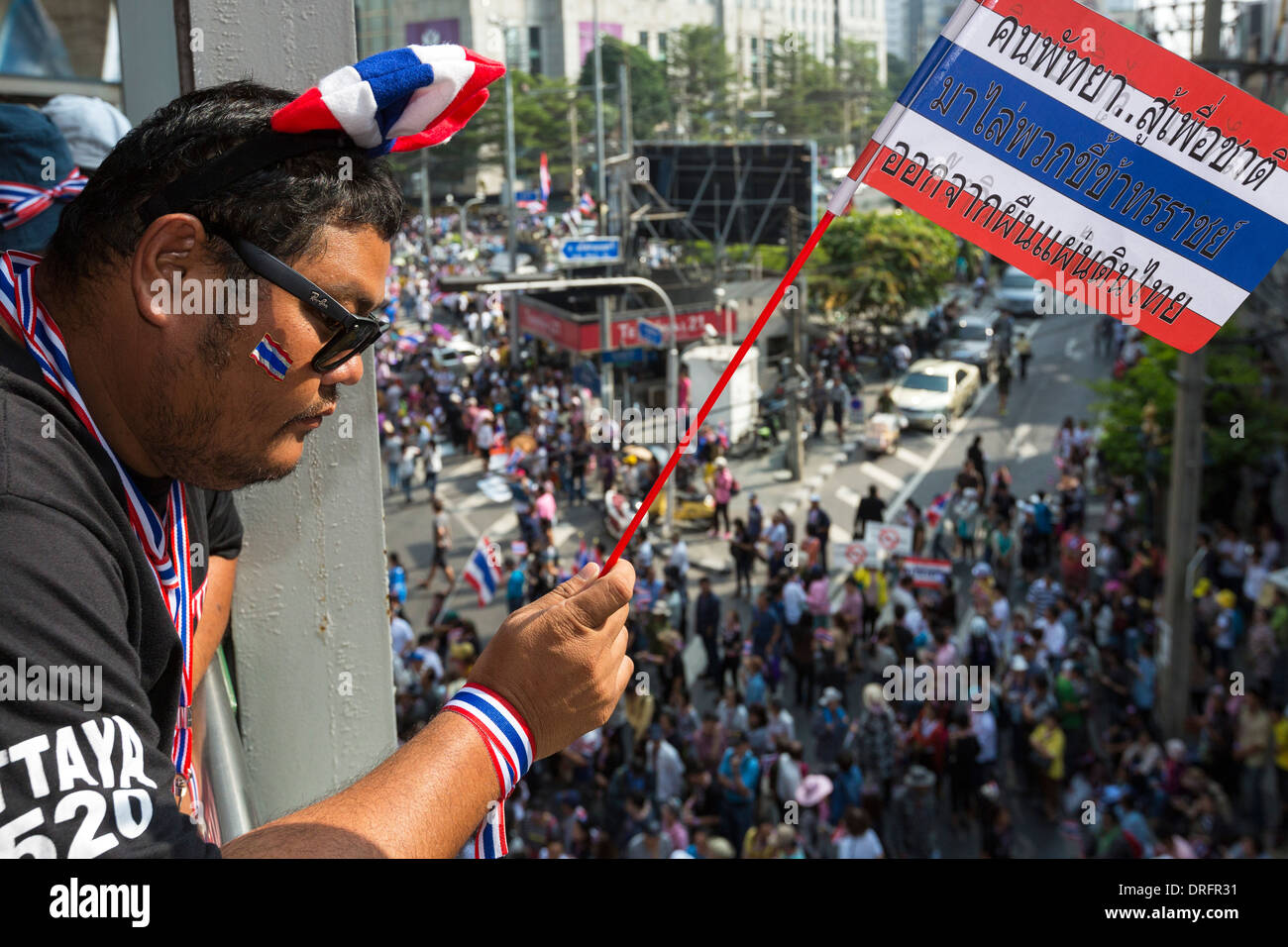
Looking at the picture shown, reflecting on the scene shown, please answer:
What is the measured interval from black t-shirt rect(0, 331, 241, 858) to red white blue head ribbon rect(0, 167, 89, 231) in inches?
37.0

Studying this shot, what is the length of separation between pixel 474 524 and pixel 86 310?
2186cm

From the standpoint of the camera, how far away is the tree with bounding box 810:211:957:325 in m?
34.8

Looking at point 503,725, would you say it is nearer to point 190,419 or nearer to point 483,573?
point 190,419

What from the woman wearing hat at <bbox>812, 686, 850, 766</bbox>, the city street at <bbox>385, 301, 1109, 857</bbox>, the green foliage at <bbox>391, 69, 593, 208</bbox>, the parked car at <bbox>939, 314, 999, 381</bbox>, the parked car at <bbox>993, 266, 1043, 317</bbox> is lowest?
the city street at <bbox>385, 301, 1109, 857</bbox>

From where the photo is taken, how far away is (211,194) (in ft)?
4.72

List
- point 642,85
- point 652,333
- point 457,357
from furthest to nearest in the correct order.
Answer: point 642,85 → point 457,357 → point 652,333

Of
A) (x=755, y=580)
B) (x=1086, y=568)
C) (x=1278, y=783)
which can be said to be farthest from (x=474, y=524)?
(x=1278, y=783)

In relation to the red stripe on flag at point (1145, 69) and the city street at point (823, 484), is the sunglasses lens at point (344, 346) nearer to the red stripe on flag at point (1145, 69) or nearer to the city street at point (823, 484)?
the red stripe on flag at point (1145, 69)

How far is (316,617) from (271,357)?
0.86 metres

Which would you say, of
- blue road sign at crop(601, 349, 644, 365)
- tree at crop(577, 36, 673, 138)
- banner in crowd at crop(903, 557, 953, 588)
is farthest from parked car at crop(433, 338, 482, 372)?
tree at crop(577, 36, 673, 138)

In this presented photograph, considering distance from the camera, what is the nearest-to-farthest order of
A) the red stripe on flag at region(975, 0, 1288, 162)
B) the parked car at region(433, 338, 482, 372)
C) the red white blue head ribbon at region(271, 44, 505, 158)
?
the red white blue head ribbon at region(271, 44, 505, 158) → the red stripe on flag at region(975, 0, 1288, 162) → the parked car at region(433, 338, 482, 372)

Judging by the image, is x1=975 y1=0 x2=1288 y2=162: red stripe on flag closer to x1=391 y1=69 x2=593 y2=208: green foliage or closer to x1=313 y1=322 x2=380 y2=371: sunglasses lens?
x1=313 y1=322 x2=380 y2=371: sunglasses lens

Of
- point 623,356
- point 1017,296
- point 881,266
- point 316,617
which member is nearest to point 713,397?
point 316,617
